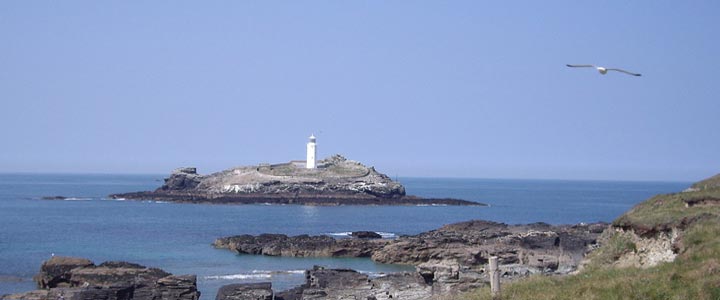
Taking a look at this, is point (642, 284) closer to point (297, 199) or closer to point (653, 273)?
point (653, 273)

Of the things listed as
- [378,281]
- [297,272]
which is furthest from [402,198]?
[378,281]

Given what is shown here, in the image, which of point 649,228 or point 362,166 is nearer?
point 649,228

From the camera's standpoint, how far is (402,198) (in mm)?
123500

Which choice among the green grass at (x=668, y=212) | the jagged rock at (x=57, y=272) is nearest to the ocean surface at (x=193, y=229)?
the jagged rock at (x=57, y=272)

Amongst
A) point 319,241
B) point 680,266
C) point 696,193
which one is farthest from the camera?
point 319,241

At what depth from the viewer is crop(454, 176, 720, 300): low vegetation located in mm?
14586

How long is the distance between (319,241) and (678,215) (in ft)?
111

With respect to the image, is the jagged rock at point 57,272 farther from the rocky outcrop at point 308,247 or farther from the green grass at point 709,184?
the green grass at point 709,184

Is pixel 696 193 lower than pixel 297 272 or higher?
higher

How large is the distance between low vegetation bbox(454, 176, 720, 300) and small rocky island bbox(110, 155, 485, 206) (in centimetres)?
9509

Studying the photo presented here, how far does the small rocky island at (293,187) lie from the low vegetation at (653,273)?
95.1 metres

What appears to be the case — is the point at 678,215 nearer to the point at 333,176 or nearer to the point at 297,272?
the point at 297,272

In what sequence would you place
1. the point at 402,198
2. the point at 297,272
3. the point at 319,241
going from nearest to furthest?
the point at 297,272
the point at 319,241
the point at 402,198

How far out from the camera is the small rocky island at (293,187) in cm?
11931
